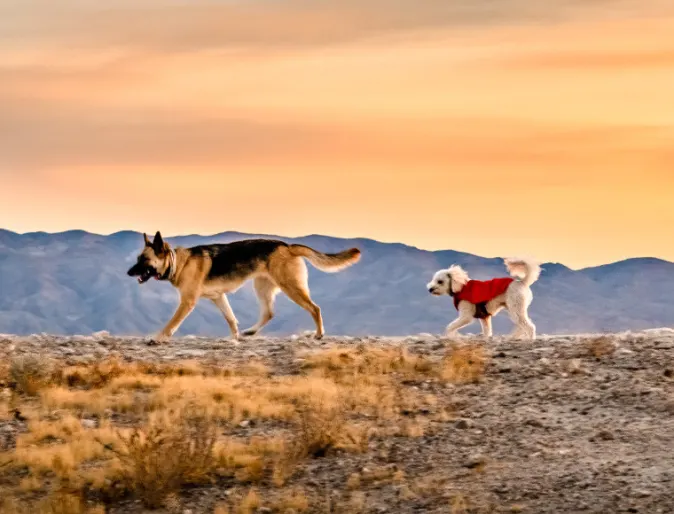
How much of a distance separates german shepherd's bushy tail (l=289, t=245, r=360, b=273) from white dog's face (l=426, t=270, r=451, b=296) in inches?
53.8

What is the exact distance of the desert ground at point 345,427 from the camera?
11641mm

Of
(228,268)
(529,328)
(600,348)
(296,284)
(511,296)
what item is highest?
(228,268)

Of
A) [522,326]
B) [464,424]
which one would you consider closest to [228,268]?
[522,326]

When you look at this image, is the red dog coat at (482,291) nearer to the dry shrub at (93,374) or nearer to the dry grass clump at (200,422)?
the dry grass clump at (200,422)

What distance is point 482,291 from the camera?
21.3m

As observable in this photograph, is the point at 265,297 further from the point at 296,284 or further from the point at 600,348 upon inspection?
the point at 600,348

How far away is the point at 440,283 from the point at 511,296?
4.41 feet

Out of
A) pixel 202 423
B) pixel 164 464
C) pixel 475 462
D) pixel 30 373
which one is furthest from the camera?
pixel 30 373

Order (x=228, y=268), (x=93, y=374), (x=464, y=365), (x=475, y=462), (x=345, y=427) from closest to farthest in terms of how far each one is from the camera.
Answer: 1. (x=475, y=462)
2. (x=345, y=427)
3. (x=464, y=365)
4. (x=93, y=374)
5. (x=228, y=268)

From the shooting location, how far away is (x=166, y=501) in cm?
1194

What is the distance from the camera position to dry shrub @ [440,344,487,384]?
16.2 m

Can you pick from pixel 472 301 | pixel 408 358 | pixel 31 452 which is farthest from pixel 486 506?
pixel 472 301

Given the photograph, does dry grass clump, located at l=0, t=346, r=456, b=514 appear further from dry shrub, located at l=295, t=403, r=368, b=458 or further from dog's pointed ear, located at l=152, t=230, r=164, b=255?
dog's pointed ear, located at l=152, t=230, r=164, b=255

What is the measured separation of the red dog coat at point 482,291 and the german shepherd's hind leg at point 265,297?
10.3ft
